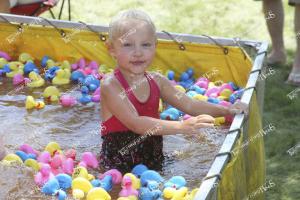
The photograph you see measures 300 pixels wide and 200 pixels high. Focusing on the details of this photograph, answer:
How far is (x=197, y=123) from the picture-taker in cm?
304

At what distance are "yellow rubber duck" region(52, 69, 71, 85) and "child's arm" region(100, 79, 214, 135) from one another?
1313mm

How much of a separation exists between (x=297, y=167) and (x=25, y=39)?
216cm

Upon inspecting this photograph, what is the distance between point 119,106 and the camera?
11.1 ft

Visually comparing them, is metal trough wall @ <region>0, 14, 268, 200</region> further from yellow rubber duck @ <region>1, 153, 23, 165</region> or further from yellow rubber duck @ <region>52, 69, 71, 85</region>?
yellow rubber duck @ <region>1, 153, 23, 165</region>

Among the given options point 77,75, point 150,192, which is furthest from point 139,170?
point 77,75

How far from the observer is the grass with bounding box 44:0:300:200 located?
4430 mm

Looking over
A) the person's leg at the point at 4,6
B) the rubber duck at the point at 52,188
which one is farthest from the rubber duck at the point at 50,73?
the rubber duck at the point at 52,188

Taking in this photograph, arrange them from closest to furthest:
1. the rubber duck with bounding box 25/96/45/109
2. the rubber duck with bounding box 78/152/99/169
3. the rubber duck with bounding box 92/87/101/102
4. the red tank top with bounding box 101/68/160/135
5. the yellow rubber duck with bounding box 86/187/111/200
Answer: the yellow rubber duck with bounding box 86/187/111/200 < the red tank top with bounding box 101/68/160/135 < the rubber duck with bounding box 78/152/99/169 < the rubber duck with bounding box 25/96/45/109 < the rubber duck with bounding box 92/87/101/102

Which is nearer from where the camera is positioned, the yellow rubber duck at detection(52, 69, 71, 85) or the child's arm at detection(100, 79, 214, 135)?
the child's arm at detection(100, 79, 214, 135)

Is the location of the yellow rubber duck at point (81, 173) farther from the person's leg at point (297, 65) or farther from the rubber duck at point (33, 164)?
the person's leg at point (297, 65)

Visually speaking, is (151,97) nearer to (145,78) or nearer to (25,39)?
(145,78)

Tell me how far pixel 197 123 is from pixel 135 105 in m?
0.52

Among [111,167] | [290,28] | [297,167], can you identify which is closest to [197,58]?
[297,167]

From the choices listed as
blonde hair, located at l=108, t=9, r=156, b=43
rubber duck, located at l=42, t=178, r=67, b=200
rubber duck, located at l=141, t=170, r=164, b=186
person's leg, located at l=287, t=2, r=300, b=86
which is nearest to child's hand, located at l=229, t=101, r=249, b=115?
rubber duck, located at l=141, t=170, r=164, b=186
